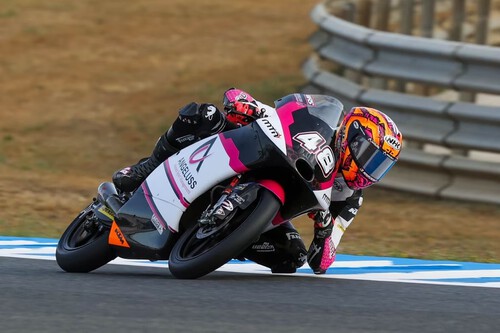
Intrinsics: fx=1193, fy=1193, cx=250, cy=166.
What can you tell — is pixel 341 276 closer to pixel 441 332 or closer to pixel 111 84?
pixel 441 332

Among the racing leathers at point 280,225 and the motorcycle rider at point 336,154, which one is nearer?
the motorcycle rider at point 336,154

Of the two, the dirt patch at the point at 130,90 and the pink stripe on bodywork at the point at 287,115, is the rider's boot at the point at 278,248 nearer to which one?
the pink stripe on bodywork at the point at 287,115

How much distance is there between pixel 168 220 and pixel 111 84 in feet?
28.9

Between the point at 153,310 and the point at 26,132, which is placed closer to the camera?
the point at 153,310

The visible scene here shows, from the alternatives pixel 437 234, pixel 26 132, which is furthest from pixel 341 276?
pixel 26 132

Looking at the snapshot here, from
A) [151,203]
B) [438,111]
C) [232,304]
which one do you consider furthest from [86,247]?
[438,111]

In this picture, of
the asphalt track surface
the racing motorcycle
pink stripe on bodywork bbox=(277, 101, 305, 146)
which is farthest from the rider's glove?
pink stripe on bodywork bbox=(277, 101, 305, 146)

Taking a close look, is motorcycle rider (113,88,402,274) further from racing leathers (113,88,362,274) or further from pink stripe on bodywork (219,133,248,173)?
pink stripe on bodywork (219,133,248,173)

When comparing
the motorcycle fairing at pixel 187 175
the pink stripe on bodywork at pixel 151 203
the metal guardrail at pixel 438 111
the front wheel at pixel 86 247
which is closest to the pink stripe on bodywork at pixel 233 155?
the motorcycle fairing at pixel 187 175

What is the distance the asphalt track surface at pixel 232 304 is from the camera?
5074 millimetres

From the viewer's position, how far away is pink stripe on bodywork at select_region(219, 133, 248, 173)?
6.12 metres

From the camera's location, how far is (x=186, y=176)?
6.32 meters

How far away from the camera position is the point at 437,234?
9094 mm

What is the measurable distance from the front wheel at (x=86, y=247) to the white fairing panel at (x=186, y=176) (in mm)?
417
